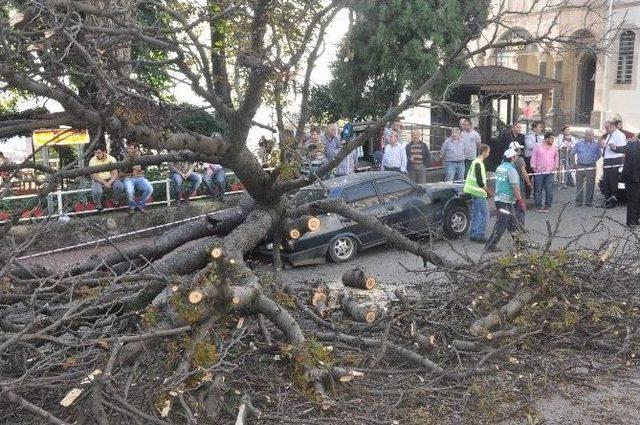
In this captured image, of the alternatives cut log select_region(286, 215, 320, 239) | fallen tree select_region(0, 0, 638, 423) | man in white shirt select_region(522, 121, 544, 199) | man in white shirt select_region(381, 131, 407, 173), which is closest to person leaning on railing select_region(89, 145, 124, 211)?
fallen tree select_region(0, 0, 638, 423)

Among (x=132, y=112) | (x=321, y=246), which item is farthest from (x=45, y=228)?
(x=321, y=246)

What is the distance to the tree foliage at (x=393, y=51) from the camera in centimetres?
1928

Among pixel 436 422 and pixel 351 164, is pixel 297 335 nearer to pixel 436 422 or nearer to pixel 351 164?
pixel 436 422

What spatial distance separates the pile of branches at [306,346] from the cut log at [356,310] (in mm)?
28

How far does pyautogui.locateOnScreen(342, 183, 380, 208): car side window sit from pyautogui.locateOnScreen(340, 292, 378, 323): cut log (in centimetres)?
452

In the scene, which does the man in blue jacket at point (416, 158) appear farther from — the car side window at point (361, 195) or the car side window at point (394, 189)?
the car side window at point (361, 195)

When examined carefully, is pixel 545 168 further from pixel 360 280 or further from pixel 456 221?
pixel 360 280

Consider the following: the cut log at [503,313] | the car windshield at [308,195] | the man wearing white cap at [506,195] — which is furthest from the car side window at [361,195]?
the cut log at [503,313]

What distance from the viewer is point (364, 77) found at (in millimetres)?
20656

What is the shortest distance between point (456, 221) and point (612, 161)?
15.0 feet

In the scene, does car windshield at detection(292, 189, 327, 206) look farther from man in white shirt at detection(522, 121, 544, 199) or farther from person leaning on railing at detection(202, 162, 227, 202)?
man in white shirt at detection(522, 121, 544, 199)

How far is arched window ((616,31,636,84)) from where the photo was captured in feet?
109

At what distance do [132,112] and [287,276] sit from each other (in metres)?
5.32

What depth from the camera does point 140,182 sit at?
44.4ft
